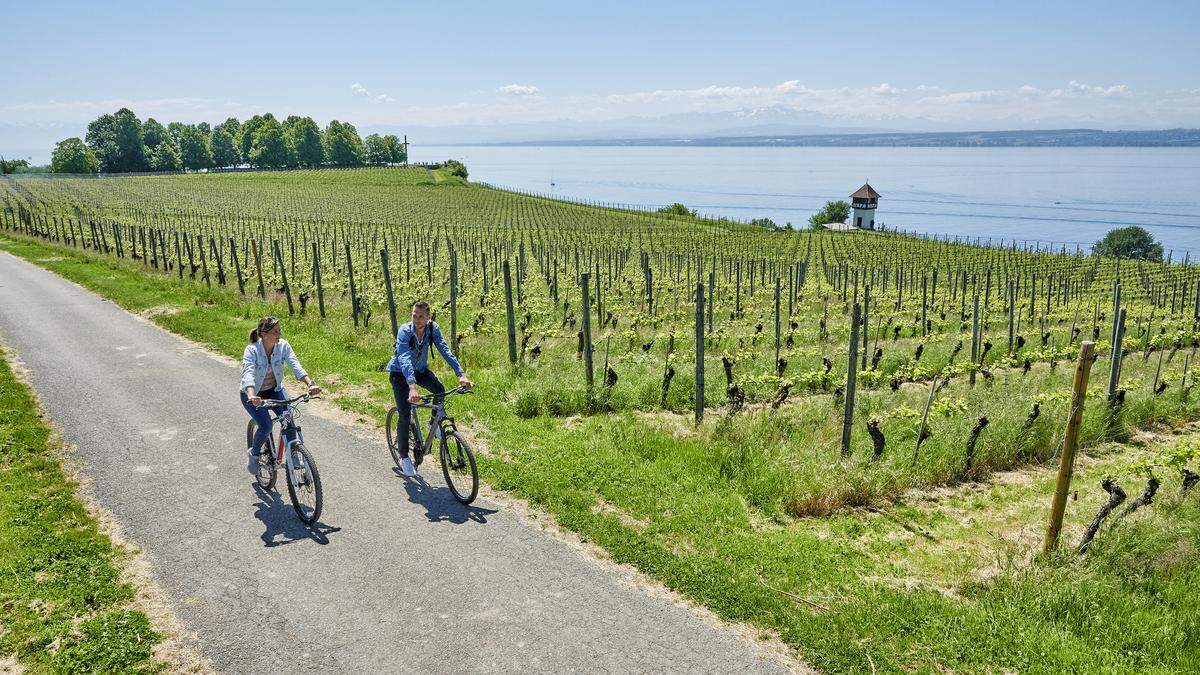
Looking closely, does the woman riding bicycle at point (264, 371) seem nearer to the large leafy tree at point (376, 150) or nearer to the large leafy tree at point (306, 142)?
the large leafy tree at point (306, 142)

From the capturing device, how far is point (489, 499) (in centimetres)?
840

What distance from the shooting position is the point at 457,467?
27.3ft

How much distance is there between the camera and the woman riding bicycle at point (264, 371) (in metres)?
7.58

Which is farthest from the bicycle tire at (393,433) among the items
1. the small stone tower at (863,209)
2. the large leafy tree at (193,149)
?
the large leafy tree at (193,149)

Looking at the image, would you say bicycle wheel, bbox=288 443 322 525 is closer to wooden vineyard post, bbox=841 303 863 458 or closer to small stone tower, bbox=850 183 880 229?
wooden vineyard post, bbox=841 303 863 458

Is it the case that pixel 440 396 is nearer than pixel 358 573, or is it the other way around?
pixel 358 573

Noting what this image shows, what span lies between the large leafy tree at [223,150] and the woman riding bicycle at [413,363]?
143 metres

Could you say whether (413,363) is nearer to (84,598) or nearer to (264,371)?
(264,371)

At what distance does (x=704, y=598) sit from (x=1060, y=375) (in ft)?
40.8

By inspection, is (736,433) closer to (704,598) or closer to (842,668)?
(704,598)

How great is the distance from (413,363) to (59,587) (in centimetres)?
400

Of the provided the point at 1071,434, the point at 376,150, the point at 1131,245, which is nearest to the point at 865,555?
the point at 1071,434

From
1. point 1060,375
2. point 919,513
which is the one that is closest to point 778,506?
point 919,513

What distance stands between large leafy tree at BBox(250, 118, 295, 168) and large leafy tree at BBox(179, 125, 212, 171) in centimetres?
778
